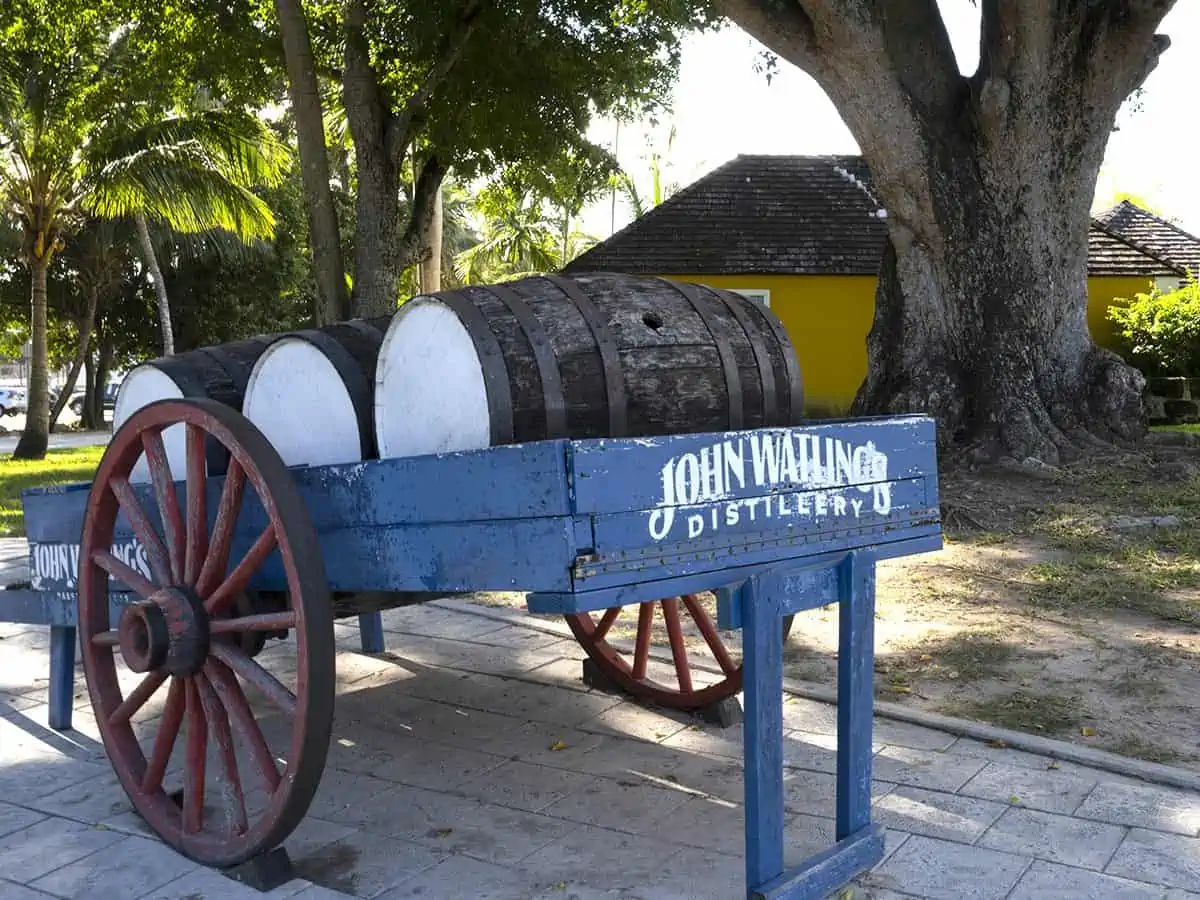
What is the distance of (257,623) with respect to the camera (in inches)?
119

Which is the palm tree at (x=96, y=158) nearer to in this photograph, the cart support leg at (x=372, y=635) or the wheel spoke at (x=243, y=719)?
the cart support leg at (x=372, y=635)

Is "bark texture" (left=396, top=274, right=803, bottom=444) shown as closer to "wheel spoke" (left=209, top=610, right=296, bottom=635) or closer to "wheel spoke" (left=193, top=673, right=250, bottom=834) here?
"wheel spoke" (left=209, top=610, right=296, bottom=635)

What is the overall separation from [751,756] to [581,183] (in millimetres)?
13251

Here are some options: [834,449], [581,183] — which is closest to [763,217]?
[581,183]

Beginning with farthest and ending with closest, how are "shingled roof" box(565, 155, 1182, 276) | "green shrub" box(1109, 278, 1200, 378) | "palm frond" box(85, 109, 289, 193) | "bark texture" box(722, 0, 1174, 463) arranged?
"shingled roof" box(565, 155, 1182, 276)
"green shrub" box(1109, 278, 1200, 378)
"palm frond" box(85, 109, 289, 193)
"bark texture" box(722, 0, 1174, 463)

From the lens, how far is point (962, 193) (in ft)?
35.5

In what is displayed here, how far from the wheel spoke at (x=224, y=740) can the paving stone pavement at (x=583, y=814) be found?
18 cm

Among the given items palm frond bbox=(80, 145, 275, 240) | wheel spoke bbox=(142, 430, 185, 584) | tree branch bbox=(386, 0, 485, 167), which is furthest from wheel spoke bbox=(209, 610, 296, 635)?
palm frond bbox=(80, 145, 275, 240)

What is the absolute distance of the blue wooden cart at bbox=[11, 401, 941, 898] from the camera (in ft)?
8.30

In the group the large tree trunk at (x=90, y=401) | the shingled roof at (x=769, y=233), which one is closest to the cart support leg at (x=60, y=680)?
the shingled roof at (x=769, y=233)

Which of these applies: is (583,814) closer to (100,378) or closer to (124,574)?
(124,574)

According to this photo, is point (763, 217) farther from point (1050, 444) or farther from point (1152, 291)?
point (1050, 444)

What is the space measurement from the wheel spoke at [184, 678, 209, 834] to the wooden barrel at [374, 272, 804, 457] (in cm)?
89

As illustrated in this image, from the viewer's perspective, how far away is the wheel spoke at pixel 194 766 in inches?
127
